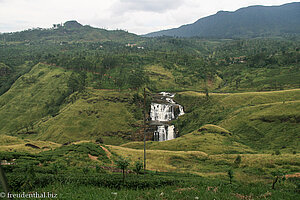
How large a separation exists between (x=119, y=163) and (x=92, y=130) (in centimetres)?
5877

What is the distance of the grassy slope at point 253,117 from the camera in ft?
141

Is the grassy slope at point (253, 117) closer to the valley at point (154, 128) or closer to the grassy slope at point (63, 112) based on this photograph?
the valley at point (154, 128)

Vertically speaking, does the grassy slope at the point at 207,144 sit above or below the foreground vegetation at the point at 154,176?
below

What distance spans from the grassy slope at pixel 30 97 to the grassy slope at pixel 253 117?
243ft

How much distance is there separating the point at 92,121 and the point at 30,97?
176 ft

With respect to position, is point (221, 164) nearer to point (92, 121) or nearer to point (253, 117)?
point (253, 117)

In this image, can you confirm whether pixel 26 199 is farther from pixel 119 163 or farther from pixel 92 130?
pixel 92 130

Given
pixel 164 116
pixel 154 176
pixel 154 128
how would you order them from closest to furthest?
pixel 154 176, pixel 154 128, pixel 164 116

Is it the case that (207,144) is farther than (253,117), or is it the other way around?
(253,117)

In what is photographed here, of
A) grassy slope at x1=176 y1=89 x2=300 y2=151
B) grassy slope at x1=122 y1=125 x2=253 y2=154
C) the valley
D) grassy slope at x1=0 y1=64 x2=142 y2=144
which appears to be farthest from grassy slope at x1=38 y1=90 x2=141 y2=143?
grassy slope at x1=122 y1=125 x2=253 y2=154

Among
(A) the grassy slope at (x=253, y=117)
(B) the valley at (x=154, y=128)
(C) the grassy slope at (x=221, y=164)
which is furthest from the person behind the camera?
(A) the grassy slope at (x=253, y=117)

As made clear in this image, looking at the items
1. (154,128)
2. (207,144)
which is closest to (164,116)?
(154,128)

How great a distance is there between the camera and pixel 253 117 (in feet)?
173

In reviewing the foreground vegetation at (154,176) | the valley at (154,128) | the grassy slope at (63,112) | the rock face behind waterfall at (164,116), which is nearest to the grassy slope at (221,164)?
the foreground vegetation at (154,176)
